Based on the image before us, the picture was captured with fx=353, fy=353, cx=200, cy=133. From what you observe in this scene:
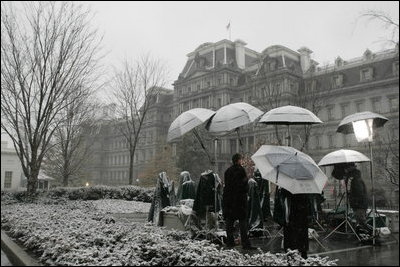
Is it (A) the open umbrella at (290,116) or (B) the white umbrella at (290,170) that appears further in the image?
(A) the open umbrella at (290,116)

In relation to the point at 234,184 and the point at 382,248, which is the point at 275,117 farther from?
the point at 382,248

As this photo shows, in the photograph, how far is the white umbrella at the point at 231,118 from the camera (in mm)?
7648

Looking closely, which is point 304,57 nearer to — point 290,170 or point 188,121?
point 188,121

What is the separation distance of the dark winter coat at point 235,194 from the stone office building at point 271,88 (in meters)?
20.1

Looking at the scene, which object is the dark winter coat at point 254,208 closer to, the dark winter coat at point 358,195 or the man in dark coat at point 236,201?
the man in dark coat at point 236,201

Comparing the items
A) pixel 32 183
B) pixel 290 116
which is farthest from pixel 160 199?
pixel 32 183

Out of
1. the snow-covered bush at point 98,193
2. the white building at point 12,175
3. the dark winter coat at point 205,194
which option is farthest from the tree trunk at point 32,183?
A: the dark winter coat at point 205,194

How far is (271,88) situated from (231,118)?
28842 millimetres

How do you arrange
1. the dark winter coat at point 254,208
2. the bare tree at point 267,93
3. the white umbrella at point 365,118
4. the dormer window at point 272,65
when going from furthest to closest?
the dormer window at point 272,65 → the bare tree at point 267,93 → the dark winter coat at point 254,208 → the white umbrella at point 365,118

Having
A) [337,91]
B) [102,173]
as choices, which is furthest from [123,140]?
[337,91]

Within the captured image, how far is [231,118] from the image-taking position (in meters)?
7.75

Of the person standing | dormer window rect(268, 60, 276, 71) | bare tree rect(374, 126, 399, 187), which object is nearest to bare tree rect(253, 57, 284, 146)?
bare tree rect(374, 126, 399, 187)

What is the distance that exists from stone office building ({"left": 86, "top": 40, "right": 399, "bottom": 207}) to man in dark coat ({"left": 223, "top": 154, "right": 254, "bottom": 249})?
20.1 m

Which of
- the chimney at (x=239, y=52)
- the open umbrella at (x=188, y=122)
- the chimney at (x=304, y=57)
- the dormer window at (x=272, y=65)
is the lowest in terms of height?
the open umbrella at (x=188, y=122)
